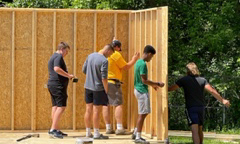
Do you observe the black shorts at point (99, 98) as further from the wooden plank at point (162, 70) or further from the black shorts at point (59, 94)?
the wooden plank at point (162, 70)

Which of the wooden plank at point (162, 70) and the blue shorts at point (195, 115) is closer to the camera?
the blue shorts at point (195, 115)

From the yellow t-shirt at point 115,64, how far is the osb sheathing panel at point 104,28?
902 millimetres

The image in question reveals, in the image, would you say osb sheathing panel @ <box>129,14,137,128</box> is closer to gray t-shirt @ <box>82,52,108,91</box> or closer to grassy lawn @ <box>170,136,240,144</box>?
grassy lawn @ <box>170,136,240,144</box>

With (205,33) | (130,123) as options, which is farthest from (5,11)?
(205,33)

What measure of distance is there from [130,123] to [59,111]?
1.89 metres

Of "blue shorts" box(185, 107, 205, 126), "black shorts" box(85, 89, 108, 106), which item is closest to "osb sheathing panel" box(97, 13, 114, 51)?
"black shorts" box(85, 89, 108, 106)

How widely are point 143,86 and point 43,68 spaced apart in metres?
2.63

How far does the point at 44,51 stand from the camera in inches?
516

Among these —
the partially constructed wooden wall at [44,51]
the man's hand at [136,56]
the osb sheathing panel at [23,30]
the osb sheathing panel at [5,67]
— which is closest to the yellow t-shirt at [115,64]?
the man's hand at [136,56]

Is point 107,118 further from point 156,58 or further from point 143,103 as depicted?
point 156,58

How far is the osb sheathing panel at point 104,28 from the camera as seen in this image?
13234 millimetres

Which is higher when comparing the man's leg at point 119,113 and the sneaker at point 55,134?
the man's leg at point 119,113

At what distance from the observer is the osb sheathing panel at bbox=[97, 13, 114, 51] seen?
13.2 meters

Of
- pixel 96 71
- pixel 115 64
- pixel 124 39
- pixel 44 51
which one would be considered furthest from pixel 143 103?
pixel 44 51
